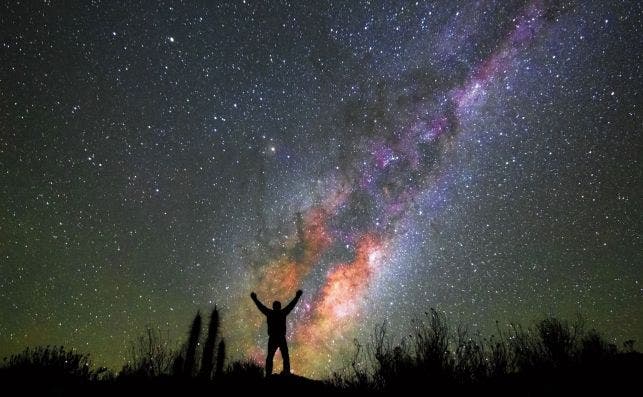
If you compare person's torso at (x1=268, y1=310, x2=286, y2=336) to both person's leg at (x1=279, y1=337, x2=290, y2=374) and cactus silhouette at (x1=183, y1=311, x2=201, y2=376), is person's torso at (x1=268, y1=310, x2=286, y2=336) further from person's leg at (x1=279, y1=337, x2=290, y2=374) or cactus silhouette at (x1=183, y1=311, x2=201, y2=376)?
cactus silhouette at (x1=183, y1=311, x2=201, y2=376)

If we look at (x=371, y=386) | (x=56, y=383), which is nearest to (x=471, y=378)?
(x=371, y=386)

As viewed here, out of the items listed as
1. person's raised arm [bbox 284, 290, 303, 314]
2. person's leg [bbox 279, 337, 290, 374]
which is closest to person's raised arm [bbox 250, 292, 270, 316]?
person's raised arm [bbox 284, 290, 303, 314]

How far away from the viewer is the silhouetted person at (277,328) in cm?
903

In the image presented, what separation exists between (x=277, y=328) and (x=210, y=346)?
7339mm

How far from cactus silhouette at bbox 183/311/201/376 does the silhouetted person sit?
615cm

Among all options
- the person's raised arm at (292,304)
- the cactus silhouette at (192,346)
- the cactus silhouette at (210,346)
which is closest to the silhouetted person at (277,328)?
the person's raised arm at (292,304)

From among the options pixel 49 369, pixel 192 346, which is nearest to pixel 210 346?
pixel 192 346

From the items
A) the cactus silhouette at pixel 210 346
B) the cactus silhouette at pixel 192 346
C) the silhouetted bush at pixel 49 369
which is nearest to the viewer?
the silhouetted bush at pixel 49 369

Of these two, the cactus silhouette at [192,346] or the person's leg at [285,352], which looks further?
the cactus silhouette at [192,346]

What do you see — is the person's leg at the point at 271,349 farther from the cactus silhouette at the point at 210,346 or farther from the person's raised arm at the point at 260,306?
the cactus silhouette at the point at 210,346

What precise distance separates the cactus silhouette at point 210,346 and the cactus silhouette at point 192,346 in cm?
36

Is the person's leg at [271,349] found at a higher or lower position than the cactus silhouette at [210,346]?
lower

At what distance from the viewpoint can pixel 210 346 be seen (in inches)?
596

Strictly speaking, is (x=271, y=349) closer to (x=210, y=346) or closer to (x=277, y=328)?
(x=277, y=328)
